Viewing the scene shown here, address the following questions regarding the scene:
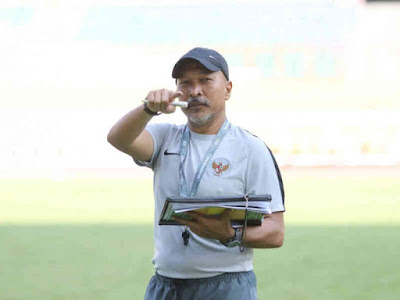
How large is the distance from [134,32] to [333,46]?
22.2 ft

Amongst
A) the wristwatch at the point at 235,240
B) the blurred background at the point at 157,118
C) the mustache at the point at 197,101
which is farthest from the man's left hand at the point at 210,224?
the blurred background at the point at 157,118

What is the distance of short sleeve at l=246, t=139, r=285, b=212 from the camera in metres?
2.21

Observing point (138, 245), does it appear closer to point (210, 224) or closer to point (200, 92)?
point (200, 92)

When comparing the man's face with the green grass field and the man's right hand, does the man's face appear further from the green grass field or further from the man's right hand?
the green grass field

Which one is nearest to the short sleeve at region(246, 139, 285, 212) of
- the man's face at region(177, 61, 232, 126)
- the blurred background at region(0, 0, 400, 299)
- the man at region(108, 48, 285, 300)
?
the man at region(108, 48, 285, 300)

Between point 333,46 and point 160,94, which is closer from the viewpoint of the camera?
point 160,94

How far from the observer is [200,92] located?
7.32 feet

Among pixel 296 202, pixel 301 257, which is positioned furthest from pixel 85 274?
pixel 296 202

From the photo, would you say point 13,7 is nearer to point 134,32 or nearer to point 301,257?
point 134,32

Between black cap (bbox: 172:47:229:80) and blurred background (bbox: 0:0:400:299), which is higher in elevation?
black cap (bbox: 172:47:229:80)

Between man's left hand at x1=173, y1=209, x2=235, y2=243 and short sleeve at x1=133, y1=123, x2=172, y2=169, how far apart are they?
0.39 metres

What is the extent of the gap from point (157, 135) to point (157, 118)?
548 inches

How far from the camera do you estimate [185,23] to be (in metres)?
25.5

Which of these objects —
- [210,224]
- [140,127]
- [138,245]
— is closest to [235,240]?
[210,224]
